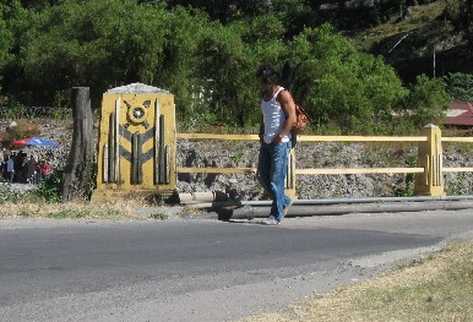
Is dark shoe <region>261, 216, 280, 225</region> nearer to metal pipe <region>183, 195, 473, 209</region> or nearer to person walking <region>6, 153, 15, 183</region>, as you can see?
metal pipe <region>183, 195, 473, 209</region>

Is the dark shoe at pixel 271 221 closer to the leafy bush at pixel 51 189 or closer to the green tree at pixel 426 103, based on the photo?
the leafy bush at pixel 51 189

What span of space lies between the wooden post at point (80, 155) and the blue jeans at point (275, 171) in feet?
7.41

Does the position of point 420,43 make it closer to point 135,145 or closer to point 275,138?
point 135,145

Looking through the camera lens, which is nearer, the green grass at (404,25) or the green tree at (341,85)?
the green tree at (341,85)

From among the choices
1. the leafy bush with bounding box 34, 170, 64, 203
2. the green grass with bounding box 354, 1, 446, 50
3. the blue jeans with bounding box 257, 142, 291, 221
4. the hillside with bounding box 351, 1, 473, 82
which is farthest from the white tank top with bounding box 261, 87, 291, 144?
the green grass with bounding box 354, 1, 446, 50

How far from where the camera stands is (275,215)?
10.7 metres

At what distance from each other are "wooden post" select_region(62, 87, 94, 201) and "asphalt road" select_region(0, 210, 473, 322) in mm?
1438

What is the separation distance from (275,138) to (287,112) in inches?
13.3

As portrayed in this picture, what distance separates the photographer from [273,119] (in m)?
10.7

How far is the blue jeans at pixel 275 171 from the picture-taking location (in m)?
10.5

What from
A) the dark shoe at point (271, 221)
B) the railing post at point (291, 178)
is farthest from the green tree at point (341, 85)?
the dark shoe at point (271, 221)

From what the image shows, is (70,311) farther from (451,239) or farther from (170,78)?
(170,78)

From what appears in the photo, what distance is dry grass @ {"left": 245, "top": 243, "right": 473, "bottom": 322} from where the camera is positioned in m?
6.09

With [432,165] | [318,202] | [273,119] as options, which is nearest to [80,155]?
[273,119]
